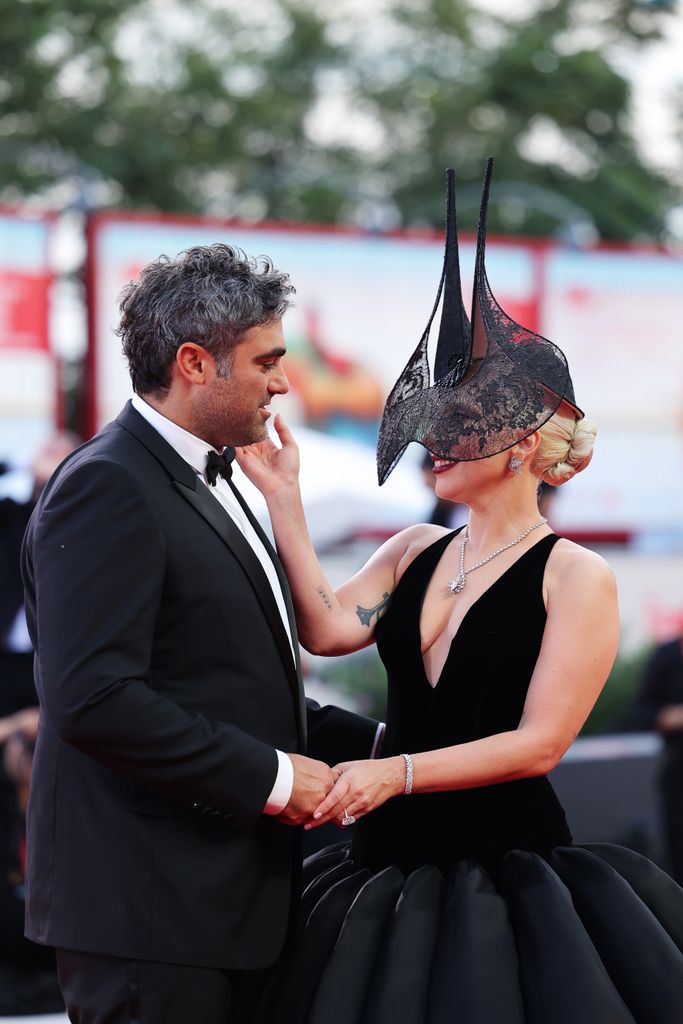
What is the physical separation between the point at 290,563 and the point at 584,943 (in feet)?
3.03

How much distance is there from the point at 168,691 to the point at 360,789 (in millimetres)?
385

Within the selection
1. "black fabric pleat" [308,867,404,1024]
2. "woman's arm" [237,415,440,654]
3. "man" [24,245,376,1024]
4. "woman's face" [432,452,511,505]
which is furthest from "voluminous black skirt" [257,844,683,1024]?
"woman's face" [432,452,511,505]

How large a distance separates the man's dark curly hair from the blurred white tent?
6734mm

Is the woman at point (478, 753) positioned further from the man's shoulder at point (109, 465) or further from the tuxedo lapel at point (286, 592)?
the man's shoulder at point (109, 465)

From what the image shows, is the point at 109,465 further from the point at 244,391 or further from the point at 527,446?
the point at 527,446

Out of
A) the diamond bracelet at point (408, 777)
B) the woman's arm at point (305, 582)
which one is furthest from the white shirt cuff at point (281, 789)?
the woman's arm at point (305, 582)

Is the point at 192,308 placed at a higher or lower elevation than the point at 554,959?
higher

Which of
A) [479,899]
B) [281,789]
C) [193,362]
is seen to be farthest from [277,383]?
[479,899]

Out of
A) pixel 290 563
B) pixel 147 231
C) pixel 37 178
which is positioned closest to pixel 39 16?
pixel 37 178

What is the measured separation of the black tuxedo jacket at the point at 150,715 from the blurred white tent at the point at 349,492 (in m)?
6.81

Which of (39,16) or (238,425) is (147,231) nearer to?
(238,425)

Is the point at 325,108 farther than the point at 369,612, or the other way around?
the point at 325,108

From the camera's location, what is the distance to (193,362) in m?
2.36

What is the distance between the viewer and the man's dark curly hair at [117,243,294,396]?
7.70ft
